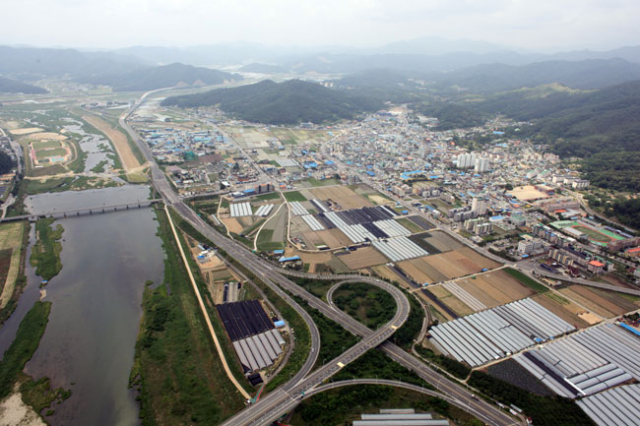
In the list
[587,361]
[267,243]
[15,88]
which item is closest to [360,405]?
[587,361]

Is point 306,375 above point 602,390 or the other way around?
above

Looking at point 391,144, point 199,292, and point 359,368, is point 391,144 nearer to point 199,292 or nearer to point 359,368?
point 199,292

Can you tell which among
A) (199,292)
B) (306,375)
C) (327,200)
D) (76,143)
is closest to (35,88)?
(76,143)

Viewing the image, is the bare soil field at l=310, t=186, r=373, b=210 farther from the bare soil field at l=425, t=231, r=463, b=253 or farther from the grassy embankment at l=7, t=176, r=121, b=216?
the grassy embankment at l=7, t=176, r=121, b=216

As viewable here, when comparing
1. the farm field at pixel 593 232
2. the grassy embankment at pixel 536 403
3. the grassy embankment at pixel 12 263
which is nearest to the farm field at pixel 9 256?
the grassy embankment at pixel 12 263

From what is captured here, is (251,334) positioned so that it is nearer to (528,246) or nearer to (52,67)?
(528,246)

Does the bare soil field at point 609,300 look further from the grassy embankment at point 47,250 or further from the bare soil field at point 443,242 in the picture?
the grassy embankment at point 47,250

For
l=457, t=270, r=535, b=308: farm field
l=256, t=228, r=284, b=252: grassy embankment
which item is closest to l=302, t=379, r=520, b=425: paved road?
l=457, t=270, r=535, b=308: farm field
